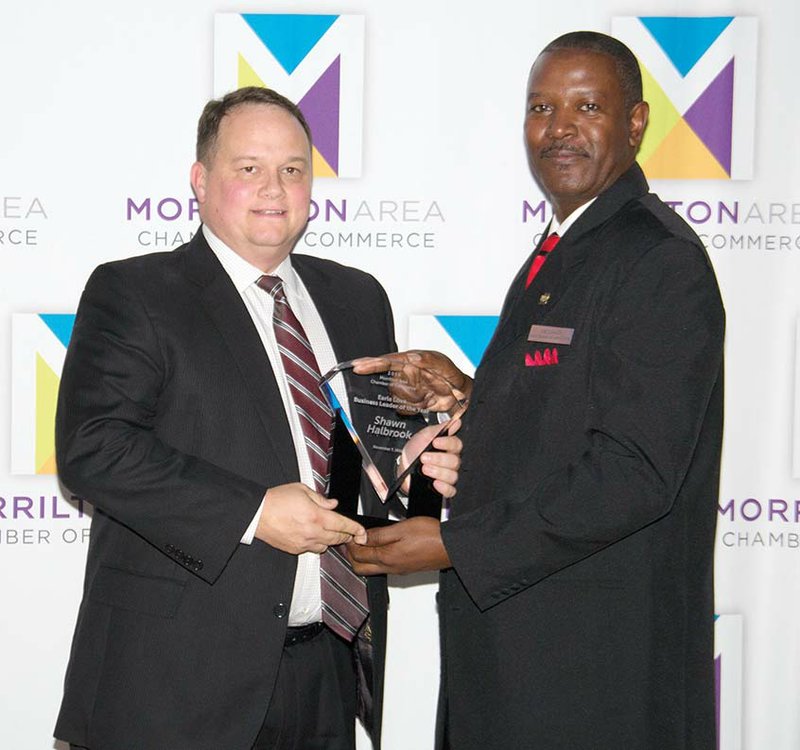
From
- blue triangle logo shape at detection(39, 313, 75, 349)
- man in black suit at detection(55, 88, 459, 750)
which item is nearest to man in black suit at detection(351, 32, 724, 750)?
man in black suit at detection(55, 88, 459, 750)

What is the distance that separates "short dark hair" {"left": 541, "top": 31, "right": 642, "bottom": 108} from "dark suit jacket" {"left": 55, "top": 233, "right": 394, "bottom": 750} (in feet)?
3.53

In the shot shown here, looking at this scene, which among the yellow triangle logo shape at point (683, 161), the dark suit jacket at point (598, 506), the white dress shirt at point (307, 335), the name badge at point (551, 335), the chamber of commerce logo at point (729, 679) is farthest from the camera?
the chamber of commerce logo at point (729, 679)

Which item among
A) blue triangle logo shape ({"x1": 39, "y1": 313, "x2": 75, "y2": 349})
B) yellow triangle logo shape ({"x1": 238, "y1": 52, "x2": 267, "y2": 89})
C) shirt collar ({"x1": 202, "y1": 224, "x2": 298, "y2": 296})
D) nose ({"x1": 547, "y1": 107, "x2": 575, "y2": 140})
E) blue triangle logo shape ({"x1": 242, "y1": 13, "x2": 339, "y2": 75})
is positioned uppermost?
blue triangle logo shape ({"x1": 242, "y1": 13, "x2": 339, "y2": 75})

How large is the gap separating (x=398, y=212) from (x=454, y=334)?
0.46 metres

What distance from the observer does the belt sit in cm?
259

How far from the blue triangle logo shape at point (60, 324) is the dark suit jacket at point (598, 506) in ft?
5.27

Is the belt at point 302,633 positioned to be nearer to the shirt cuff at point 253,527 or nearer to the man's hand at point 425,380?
the shirt cuff at point 253,527

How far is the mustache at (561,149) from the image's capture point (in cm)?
249

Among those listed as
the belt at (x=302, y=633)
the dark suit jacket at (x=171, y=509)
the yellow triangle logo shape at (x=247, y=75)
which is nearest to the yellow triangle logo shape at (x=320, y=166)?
the yellow triangle logo shape at (x=247, y=75)

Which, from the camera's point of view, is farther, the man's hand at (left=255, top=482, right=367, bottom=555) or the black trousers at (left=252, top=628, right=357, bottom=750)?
the black trousers at (left=252, top=628, right=357, bottom=750)

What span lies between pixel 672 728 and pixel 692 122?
205 cm

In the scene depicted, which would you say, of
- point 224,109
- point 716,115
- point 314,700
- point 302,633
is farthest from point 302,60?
point 314,700

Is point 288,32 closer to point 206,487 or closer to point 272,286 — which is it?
point 272,286

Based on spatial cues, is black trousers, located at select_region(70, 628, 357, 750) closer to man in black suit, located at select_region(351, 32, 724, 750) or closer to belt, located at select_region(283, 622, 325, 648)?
belt, located at select_region(283, 622, 325, 648)
